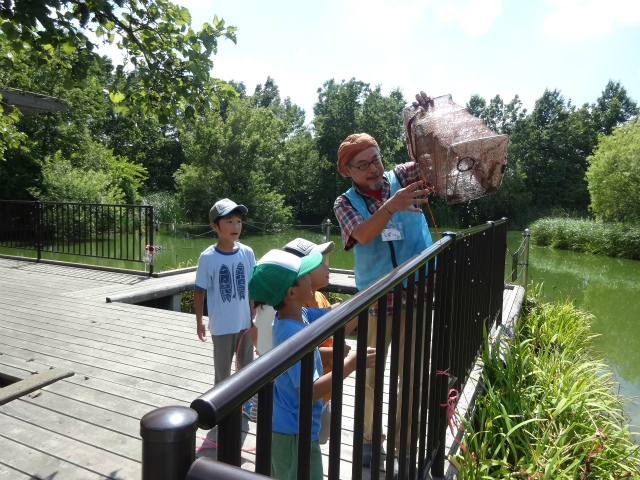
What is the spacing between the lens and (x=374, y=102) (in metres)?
41.4

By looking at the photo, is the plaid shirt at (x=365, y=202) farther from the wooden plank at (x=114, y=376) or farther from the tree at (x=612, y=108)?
the tree at (x=612, y=108)

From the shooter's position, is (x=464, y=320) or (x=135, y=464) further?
(x=464, y=320)

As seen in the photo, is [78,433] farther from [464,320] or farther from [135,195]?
[135,195]

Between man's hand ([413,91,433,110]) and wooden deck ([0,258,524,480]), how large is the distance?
179 centimetres

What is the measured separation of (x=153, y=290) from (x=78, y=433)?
404 cm

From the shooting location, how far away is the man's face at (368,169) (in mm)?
2205

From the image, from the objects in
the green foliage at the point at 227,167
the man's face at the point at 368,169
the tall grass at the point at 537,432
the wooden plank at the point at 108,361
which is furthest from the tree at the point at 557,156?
the man's face at the point at 368,169

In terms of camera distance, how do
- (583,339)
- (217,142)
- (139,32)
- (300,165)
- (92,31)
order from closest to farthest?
(92,31), (139,32), (583,339), (217,142), (300,165)

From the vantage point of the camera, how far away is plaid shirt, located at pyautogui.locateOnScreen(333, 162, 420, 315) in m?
2.20

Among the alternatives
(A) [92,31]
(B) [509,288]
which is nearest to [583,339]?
(B) [509,288]

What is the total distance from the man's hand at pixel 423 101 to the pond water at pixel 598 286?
4.33m

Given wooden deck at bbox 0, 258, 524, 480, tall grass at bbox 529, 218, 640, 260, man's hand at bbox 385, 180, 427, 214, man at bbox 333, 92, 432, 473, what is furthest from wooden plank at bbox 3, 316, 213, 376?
tall grass at bbox 529, 218, 640, 260

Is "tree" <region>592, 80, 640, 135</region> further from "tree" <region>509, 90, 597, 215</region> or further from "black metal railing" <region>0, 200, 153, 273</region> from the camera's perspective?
"black metal railing" <region>0, 200, 153, 273</region>

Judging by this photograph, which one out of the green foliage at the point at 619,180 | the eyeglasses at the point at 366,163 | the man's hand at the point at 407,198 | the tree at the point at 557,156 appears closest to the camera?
the man's hand at the point at 407,198
